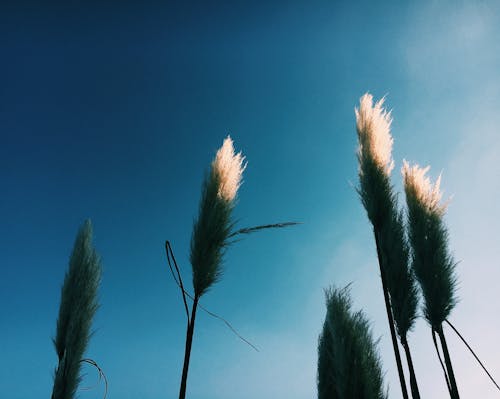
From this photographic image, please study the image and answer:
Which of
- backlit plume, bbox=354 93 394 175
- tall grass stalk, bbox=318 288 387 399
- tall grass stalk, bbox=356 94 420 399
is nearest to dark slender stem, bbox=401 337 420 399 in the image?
tall grass stalk, bbox=356 94 420 399

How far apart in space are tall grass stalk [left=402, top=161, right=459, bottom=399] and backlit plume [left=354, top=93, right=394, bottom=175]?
0.46m

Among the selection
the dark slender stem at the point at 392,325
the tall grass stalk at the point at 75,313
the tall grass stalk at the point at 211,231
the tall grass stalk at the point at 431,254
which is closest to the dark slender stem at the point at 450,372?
the tall grass stalk at the point at 431,254

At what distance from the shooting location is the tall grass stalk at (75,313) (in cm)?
234

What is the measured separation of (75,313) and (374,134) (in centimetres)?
270

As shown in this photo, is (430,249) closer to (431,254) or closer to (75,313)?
(431,254)

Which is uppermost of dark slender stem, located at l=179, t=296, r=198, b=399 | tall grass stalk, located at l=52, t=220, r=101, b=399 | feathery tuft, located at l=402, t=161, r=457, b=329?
feathery tuft, located at l=402, t=161, r=457, b=329

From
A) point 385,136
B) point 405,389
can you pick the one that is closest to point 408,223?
point 385,136

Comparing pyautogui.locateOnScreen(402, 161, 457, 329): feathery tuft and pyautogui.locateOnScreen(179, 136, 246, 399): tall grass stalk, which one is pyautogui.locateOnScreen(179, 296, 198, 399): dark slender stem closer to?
pyautogui.locateOnScreen(179, 136, 246, 399): tall grass stalk

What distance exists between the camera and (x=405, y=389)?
2.28m

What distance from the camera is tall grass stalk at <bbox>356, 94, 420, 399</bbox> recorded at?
8.80 ft

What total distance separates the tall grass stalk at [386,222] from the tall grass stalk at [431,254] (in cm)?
27

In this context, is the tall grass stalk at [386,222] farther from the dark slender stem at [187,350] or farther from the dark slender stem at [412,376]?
the dark slender stem at [187,350]

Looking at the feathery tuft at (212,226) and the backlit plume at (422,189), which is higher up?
the backlit plume at (422,189)

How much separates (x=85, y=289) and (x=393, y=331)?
210 centimetres
